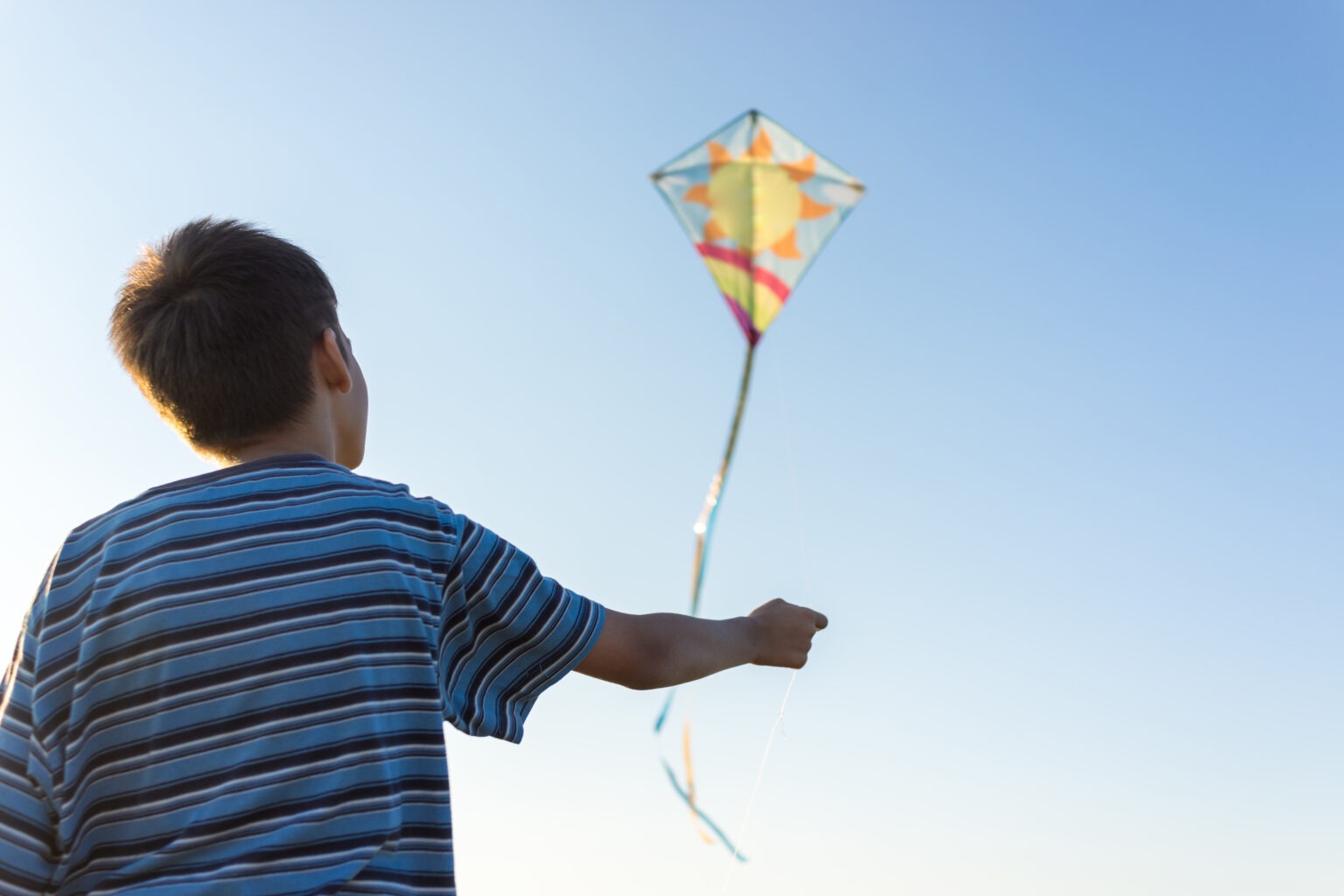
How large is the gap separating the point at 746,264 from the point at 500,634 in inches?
56.1

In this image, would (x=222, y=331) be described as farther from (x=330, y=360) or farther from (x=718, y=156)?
(x=718, y=156)

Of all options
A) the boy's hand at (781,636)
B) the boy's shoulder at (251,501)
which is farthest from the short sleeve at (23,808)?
the boy's hand at (781,636)

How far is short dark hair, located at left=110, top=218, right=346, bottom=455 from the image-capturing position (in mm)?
1954

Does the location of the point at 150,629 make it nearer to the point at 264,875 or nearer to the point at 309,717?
the point at 309,717

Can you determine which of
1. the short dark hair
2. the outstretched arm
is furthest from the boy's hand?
the short dark hair

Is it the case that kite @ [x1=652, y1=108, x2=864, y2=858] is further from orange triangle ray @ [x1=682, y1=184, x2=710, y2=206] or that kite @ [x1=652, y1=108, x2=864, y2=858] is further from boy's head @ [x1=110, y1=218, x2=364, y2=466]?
boy's head @ [x1=110, y1=218, x2=364, y2=466]

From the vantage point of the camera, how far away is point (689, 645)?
7.02ft

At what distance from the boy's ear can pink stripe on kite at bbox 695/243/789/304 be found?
1.25 metres

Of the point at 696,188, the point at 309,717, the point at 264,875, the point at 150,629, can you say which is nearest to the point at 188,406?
the point at 150,629

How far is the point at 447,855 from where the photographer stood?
1.71 meters

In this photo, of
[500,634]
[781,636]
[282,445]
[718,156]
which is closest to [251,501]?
[282,445]

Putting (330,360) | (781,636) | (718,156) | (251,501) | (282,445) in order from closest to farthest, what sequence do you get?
(251,501) < (282,445) < (330,360) < (781,636) < (718,156)

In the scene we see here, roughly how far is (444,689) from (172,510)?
51 centimetres

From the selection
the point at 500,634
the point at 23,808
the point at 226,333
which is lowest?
the point at 23,808
